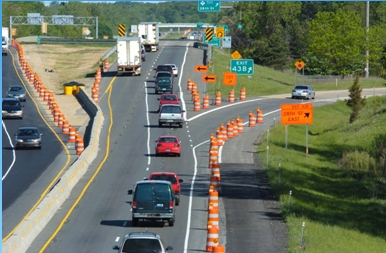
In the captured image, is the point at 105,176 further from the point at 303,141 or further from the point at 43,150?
the point at 303,141

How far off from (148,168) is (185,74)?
4210 centimetres

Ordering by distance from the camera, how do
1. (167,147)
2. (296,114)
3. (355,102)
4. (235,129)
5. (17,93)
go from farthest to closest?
(17,93), (355,102), (235,129), (167,147), (296,114)

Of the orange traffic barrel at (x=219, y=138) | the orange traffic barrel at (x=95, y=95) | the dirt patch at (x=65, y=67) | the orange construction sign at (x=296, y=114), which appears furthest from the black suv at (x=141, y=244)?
the orange traffic barrel at (x=95, y=95)

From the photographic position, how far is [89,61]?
338 feet

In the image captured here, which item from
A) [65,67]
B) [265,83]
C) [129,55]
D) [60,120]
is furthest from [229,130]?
[65,67]

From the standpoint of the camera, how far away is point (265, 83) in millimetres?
88688

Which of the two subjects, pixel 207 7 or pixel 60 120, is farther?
pixel 207 7

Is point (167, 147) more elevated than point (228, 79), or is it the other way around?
point (228, 79)

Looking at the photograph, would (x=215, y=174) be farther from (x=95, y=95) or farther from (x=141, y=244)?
(x=95, y=95)

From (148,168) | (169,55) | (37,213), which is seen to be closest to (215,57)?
(169,55)

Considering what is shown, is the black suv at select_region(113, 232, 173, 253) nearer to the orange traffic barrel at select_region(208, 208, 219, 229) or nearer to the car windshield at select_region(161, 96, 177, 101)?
the orange traffic barrel at select_region(208, 208, 219, 229)

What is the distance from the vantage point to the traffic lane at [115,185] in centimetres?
2908

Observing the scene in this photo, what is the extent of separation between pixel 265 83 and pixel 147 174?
4720 centimetres

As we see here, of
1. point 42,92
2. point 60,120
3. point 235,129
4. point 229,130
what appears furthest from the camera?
point 42,92
